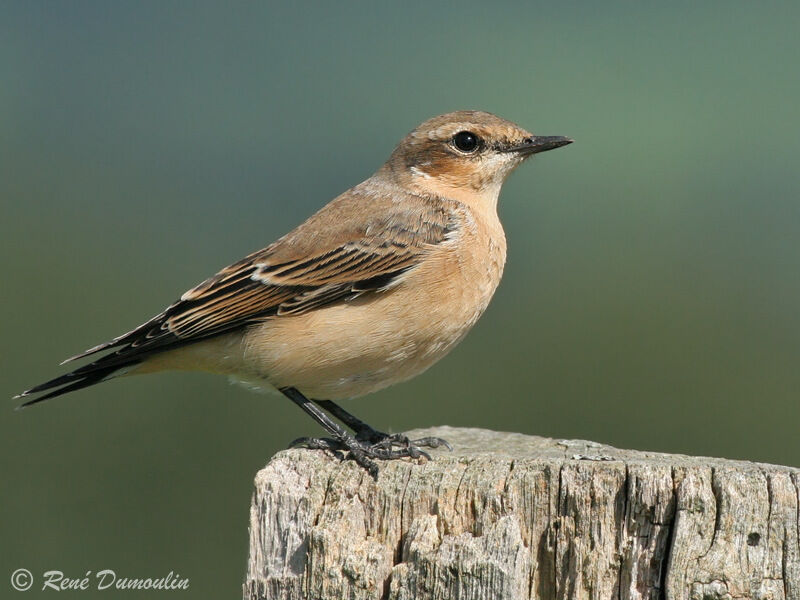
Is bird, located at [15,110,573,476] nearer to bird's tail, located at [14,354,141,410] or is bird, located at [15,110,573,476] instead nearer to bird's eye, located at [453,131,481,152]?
bird's tail, located at [14,354,141,410]

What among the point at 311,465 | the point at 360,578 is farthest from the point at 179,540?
the point at 360,578

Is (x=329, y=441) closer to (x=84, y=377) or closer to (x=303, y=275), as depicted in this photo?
(x=303, y=275)

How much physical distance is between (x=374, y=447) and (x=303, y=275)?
4.72 feet

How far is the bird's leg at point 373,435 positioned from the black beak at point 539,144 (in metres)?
2.41

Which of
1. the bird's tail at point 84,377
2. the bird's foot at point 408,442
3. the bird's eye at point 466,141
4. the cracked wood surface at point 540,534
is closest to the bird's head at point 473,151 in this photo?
the bird's eye at point 466,141

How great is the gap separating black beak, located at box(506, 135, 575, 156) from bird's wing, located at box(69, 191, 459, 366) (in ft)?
2.88

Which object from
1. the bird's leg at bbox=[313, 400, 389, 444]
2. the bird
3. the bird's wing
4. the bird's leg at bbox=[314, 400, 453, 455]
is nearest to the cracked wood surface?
the bird's leg at bbox=[314, 400, 453, 455]

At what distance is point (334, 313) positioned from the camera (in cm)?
644

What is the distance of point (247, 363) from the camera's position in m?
6.48

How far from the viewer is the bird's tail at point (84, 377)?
6359mm

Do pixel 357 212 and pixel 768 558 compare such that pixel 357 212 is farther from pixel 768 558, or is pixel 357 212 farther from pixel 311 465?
pixel 768 558

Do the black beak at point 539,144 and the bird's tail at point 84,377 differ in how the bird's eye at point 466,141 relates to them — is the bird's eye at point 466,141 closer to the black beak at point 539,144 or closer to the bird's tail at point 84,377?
the black beak at point 539,144

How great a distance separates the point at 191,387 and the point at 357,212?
17.6 feet

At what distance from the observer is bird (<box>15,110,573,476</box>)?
6297 mm
